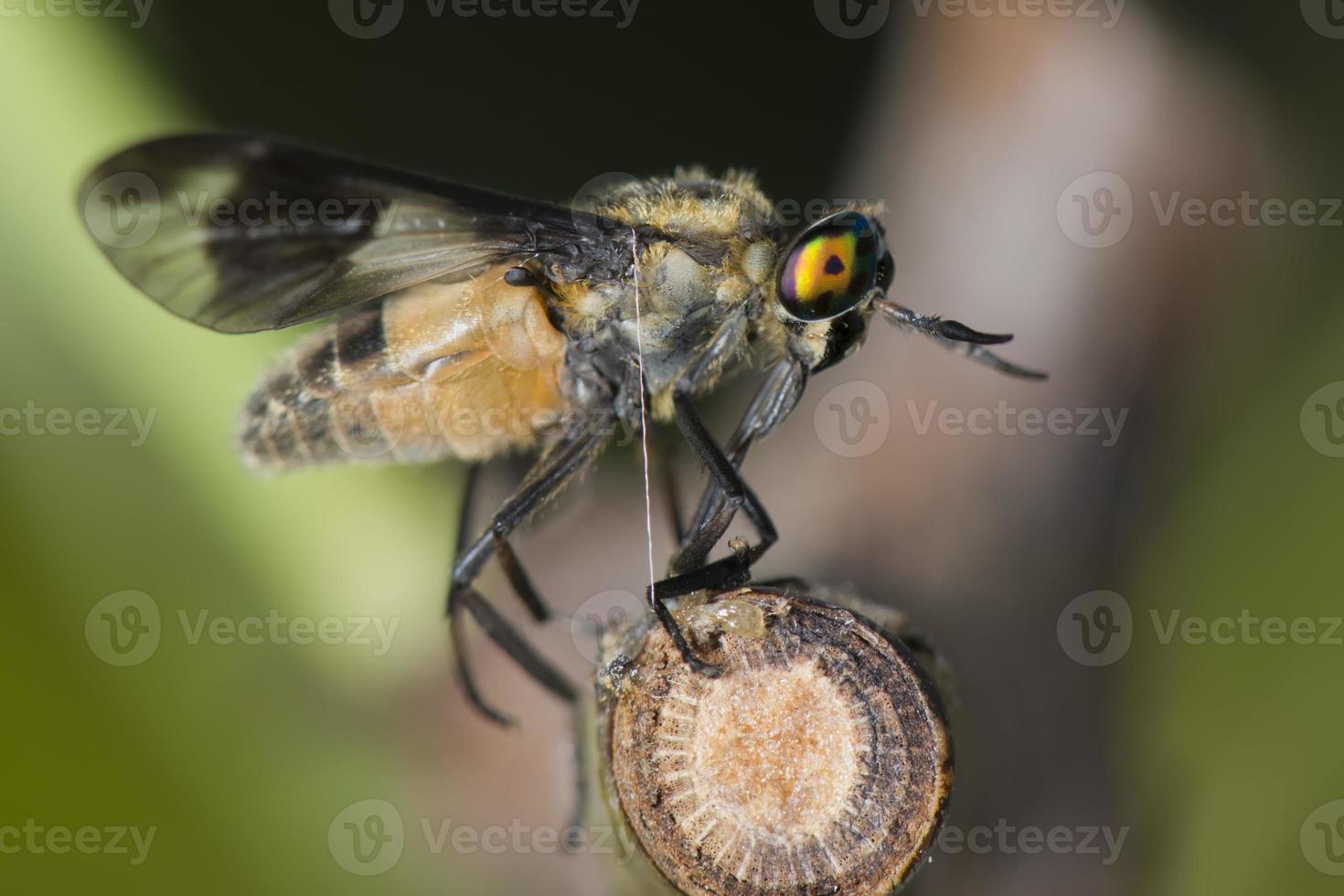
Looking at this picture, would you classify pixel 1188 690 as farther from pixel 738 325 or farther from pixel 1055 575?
pixel 738 325

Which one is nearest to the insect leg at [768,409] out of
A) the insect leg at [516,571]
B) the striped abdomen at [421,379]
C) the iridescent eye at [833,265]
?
the iridescent eye at [833,265]

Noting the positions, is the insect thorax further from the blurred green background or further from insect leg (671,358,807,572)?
the blurred green background

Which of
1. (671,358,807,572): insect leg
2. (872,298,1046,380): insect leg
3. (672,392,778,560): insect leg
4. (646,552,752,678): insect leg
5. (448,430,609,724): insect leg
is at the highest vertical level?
(872,298,1046,380): insect leg

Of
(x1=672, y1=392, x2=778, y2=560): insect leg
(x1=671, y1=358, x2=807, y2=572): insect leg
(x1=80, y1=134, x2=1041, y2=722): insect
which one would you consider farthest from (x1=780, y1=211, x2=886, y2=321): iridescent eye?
(x1=672, y1=392, x2=778, y2=560): insect leg

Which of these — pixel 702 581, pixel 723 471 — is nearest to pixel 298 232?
pixel 723 471

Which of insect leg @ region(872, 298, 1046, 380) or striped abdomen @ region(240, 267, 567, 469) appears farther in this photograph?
striped abdomen @ region(240, 267, 567, 469)

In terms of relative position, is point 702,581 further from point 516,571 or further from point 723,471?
point 516,571
